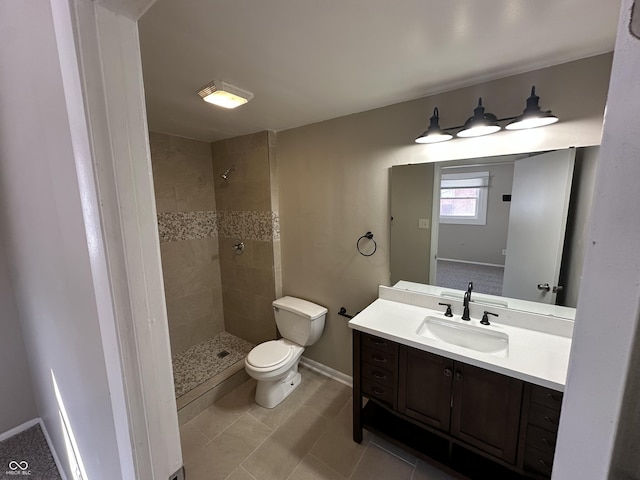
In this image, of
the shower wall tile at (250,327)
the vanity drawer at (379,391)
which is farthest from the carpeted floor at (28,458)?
the vanity drawer at (379,391)

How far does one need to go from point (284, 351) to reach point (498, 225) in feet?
5.93

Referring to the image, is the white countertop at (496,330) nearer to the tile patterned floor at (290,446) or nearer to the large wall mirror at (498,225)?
the large wall mirror at (498,225)

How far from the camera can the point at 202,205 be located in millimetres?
2750

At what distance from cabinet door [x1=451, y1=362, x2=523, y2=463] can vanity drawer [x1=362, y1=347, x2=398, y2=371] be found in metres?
0.32

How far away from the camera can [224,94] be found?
147cm

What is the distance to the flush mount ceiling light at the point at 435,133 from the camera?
61.4 inches

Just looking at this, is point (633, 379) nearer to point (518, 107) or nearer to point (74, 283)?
point (74, 283)

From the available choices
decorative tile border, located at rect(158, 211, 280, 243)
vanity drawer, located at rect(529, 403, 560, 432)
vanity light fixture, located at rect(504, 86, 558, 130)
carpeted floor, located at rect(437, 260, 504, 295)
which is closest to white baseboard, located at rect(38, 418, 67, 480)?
decorative tile border, located at rect(158, 211, 280, 243)

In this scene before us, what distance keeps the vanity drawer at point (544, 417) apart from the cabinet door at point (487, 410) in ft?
0.16

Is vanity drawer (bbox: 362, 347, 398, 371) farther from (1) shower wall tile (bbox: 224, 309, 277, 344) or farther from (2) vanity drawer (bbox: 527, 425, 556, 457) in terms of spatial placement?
(1) shower wall tile (bbox: 224, 309, 277, 344)

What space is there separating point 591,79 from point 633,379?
164cm

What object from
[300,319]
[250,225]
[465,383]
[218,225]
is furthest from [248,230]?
[465,383]

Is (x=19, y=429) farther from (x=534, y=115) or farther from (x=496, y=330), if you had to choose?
(x=534, y=115)

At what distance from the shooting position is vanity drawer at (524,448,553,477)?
3.74 ft
